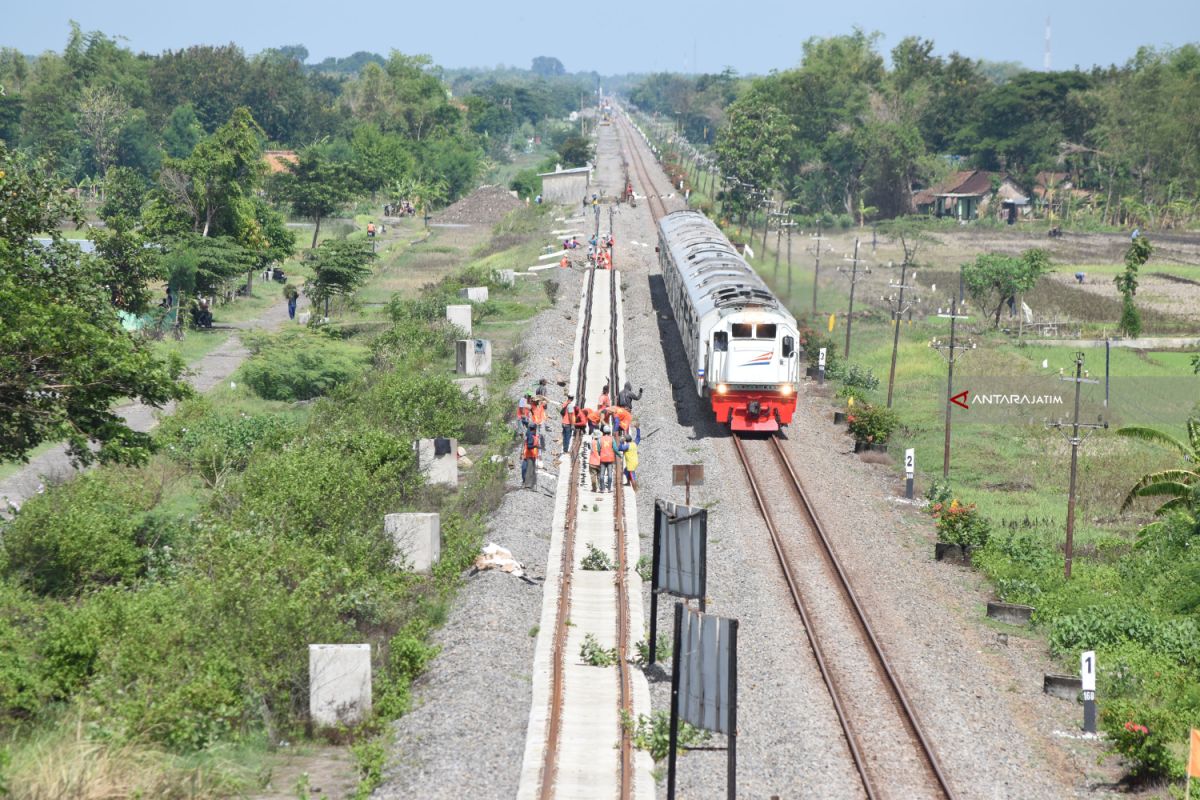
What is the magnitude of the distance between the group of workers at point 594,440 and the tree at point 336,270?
26.9 metres

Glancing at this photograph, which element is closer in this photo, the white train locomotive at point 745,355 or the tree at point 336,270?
the white train locomotive at point 745,355

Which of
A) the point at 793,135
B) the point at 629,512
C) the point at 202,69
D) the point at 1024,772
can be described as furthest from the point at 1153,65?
the point at 1024,772

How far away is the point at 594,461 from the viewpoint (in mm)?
30875

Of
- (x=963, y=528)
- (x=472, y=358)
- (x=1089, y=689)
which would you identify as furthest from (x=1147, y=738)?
(x=472, y=358)

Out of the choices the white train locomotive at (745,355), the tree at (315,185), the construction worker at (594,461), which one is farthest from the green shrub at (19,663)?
the tree at (315,185)

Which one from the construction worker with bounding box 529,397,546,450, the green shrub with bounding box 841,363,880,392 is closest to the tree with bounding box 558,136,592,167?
the green shrub with bounding box 841,363,880,392

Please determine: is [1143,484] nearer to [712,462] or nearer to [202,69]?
[712,462]

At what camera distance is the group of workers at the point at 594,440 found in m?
30.5

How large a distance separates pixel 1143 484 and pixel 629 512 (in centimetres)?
1082

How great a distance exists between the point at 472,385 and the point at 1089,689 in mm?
24018

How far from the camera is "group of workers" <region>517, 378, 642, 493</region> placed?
30.5m

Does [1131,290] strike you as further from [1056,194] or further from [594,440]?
[1056,194]

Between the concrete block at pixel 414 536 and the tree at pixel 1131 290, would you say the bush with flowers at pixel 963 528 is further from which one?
the tree at pixel 1131 290

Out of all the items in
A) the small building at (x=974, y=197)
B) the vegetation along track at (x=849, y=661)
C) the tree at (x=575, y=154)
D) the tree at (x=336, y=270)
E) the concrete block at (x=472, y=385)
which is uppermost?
the tree at (x=575, y=154)
